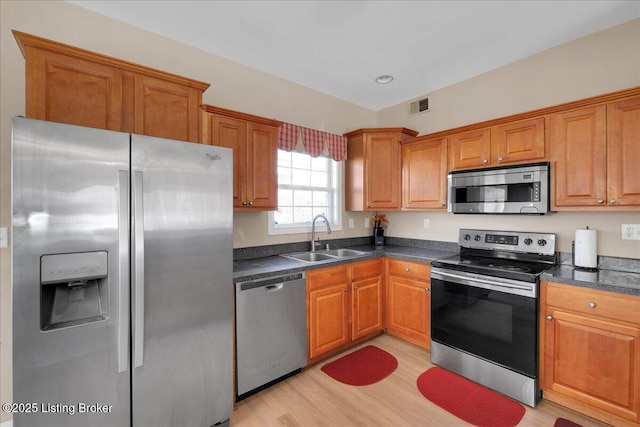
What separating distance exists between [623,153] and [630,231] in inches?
23.8

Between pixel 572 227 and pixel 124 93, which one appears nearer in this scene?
pixel 124 93

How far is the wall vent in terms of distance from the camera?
3.38 m

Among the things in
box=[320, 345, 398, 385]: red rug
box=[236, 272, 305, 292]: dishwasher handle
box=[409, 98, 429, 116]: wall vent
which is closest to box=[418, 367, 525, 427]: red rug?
box=[320, 345, 398, 385]: red rug

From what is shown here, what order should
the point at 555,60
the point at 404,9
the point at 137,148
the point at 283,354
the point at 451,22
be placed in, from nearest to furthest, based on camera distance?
the point at 137,148
the point at 404,9
the point at 451,22
the point at 283,354
the point at 555,60

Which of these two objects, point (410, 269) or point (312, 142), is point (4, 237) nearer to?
point (312, 142)

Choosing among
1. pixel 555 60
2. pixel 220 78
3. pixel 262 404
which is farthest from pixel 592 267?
pixel 220 78

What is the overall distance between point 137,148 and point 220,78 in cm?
144

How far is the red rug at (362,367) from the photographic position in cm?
239

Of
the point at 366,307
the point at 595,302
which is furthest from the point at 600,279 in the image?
the point at 366,307

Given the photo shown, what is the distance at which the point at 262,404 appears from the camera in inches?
82.4

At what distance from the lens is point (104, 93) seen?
1749 mm

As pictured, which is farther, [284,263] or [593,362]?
[284,263]

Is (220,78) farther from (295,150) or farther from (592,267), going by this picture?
(592,267)

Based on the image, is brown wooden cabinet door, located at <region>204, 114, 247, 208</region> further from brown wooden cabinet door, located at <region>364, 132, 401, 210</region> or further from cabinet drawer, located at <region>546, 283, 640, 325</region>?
cabinet drawer, located at <region>546, 283, 640, 325</region>
